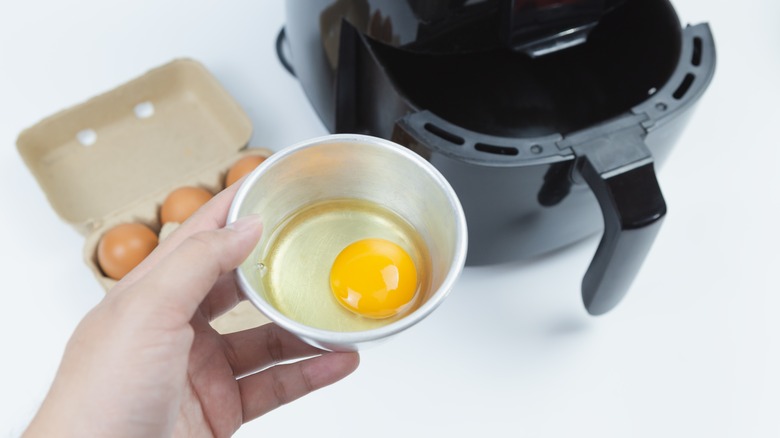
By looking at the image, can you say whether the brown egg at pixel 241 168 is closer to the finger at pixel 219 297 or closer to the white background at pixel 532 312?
the white background at pixel 532 312

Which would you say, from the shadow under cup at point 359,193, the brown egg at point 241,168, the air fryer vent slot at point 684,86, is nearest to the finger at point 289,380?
the shadow under cup at point 359,193

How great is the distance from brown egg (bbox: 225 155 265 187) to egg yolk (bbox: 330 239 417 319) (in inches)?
11.6

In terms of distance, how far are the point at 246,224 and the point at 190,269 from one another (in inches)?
1.8

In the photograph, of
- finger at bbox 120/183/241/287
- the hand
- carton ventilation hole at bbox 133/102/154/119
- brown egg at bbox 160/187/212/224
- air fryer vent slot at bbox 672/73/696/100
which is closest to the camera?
the hand

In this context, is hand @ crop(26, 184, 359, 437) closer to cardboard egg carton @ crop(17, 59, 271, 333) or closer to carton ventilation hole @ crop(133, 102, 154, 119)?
cardboard egg carton @ crop(17, 59, 271, 333)

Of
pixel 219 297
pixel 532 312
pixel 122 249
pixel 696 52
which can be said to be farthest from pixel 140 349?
pixel 696 52

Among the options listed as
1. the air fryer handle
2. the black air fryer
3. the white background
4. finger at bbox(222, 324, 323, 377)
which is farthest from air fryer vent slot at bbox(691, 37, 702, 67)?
finger at bbox(222, 324, 323, 377)

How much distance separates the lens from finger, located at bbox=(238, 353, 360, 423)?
63 cm

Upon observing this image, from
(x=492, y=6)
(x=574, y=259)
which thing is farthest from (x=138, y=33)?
(x=574, y=259)

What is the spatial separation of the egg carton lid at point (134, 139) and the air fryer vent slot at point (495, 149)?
325 mm

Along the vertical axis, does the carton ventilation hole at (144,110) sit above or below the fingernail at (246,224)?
below

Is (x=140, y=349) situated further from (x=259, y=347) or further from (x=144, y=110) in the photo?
(x=144, y=110)

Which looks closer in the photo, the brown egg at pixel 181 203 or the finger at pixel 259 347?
the finger at pixel 259 347

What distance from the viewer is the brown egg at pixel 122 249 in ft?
2.41
